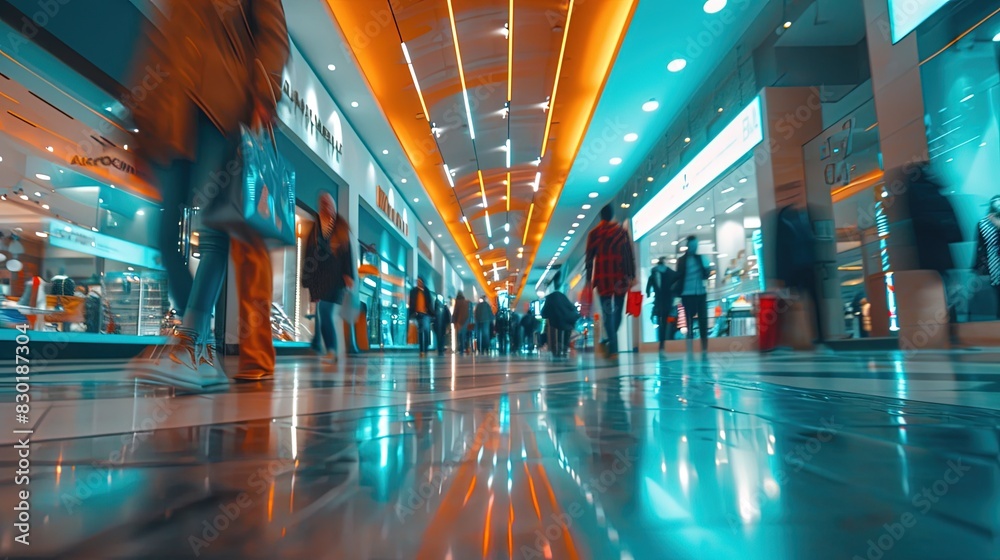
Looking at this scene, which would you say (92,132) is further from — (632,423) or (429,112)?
(632,423)

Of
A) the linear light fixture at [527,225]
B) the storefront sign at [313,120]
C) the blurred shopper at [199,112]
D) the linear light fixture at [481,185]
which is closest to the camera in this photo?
the blurred shopper at [199,112]

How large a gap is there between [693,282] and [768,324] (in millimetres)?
1380

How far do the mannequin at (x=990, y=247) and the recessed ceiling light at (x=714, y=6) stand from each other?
3.98 metres

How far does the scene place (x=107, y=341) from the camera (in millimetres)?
6246

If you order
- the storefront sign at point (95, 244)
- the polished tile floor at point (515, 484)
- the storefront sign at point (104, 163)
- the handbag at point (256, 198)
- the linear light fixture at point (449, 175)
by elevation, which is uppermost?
the linear light fixture at point (449, 175)

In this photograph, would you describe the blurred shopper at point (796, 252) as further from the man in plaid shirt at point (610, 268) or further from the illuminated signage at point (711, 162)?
the illuminated signage at point (711, 162)

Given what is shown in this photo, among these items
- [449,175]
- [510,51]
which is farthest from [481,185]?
[510,51]

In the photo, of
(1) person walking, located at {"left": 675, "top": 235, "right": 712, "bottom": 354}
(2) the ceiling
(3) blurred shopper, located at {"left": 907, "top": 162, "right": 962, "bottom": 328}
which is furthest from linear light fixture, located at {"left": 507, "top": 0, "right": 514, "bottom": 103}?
(3) blurred shopper, located at {"left": 907, "top": 162, "right": 962, "bottom": 328}

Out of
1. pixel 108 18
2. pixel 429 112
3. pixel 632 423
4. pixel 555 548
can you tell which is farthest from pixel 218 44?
pixel 429 112

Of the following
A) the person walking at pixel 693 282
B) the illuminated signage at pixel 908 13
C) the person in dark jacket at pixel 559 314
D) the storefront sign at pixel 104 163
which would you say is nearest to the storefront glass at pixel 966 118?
the illuminated signage at pixel 908 13

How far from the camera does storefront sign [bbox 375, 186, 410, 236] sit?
13.2 m

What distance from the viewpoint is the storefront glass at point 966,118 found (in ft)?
18.4

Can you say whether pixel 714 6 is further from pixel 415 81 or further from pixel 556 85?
pixel 415 81

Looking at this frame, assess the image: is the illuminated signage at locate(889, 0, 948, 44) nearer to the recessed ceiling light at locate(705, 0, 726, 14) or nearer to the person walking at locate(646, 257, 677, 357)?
the recessed ceiling light at locate(705, 0, 726, 14)
